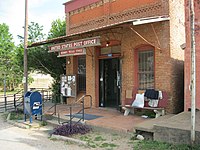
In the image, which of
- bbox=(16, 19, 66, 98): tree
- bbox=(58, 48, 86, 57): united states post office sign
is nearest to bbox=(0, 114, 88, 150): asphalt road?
bbox=(58, 48, 86, 57): united states post office sign

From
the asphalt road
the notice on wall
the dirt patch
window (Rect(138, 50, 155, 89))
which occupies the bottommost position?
the asphalt road

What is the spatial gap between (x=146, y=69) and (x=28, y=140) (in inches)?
213

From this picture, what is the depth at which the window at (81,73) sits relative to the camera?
12578 millimetres

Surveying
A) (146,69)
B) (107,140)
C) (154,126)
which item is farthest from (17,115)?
(154,126)

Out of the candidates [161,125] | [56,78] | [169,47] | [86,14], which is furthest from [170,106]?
[56,78]

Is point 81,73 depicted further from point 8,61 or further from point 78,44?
point 8,61

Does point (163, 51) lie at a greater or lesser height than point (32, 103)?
greater

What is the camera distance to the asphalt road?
247 inches

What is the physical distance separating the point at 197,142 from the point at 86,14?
29.0 feet

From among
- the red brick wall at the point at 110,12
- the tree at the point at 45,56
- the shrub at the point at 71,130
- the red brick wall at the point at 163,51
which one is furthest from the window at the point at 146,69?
the tree at the point at 45,56

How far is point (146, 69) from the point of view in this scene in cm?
973

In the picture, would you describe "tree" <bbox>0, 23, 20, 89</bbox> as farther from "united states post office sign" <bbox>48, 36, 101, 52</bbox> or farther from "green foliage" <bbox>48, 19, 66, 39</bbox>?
"united states post office sign" <bbox>48, 36, 101, 52</bbox>

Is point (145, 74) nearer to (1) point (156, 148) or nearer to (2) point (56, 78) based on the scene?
(1) point (156, 148)

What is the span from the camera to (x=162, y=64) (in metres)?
9.03
